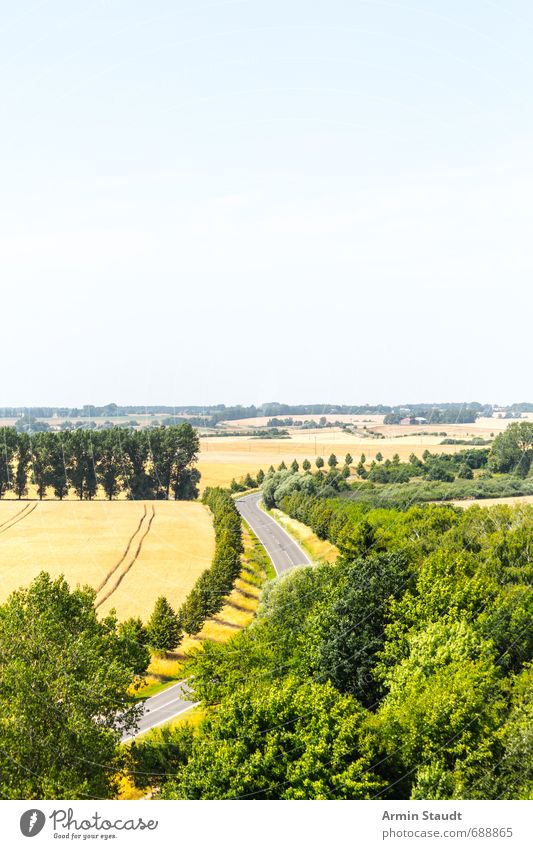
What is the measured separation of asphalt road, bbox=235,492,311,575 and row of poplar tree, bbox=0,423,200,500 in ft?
8.39

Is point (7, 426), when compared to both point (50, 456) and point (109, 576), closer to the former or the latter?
point (50, 456)

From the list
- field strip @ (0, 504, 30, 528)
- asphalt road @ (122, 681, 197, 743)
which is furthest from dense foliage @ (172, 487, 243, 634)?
field strip @ (0, 504, 30, 528)

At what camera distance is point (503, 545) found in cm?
2627

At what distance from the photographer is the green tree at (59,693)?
1252 centimetres

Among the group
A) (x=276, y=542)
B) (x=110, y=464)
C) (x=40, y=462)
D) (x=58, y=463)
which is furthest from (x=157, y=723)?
(x=40, y=462)

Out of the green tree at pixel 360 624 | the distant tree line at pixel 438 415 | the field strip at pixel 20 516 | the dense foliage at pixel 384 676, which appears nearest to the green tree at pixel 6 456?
the field strip at pixel 20 516

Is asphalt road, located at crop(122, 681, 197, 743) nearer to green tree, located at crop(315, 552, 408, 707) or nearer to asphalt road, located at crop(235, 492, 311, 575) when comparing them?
green tree, located at crop(315, 552, 408, 707)

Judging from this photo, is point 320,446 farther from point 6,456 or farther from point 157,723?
point 157,723

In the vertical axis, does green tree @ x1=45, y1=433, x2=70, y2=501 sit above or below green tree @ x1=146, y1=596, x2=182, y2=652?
above

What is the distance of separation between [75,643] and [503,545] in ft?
61.0

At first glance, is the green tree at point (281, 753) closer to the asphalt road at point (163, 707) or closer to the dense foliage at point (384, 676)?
the dense foliage at point (384, 676)

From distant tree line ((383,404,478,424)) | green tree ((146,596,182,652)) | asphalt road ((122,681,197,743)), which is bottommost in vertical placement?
asphalt road ((122,681,197,743))

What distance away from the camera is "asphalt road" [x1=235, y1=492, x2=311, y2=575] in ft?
61.9

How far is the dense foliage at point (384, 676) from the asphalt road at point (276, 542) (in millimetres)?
666
